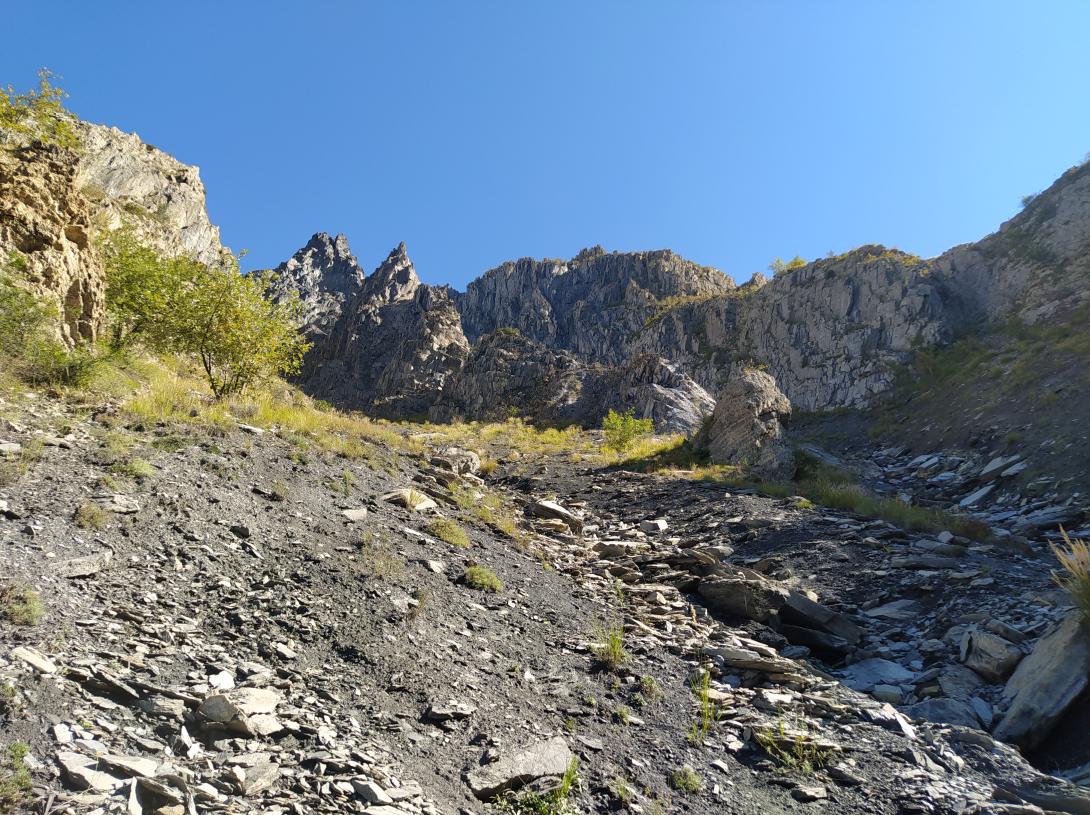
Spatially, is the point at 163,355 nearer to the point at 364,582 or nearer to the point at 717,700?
the point at 364,582

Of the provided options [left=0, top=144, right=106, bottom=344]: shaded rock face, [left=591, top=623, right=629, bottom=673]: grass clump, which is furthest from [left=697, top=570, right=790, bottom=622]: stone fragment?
[left=0, top=144, right=106, bottom=344]: shaded rock face

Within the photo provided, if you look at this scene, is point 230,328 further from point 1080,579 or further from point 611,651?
point 1080,579

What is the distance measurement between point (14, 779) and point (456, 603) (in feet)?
16.0

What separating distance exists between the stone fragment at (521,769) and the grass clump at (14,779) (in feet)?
8.49

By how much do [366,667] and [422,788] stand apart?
65.1 inches

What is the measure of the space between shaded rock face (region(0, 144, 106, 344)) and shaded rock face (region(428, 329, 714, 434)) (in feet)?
100

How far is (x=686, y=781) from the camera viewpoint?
4660 millimetres

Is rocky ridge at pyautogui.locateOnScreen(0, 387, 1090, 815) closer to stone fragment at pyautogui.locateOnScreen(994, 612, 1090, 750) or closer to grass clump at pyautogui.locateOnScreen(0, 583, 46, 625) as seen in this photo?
grass clump at pyautogui.locateOnScreen(0, 583, 46, 625)

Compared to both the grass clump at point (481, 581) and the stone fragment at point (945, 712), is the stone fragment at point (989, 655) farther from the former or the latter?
the grass clump at point (481, 581)

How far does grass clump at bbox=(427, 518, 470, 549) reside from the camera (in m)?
9.73

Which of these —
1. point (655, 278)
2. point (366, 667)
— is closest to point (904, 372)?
point (366, 667)

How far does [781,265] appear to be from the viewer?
238 feet

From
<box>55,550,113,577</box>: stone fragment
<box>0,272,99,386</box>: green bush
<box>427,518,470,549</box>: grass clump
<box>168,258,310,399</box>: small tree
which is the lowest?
<box>55,550,113,577</box>: stone fragment

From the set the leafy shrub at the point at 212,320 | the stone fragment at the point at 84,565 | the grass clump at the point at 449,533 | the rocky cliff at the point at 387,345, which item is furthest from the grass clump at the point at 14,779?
the rocky cliff at the point at 387,345
